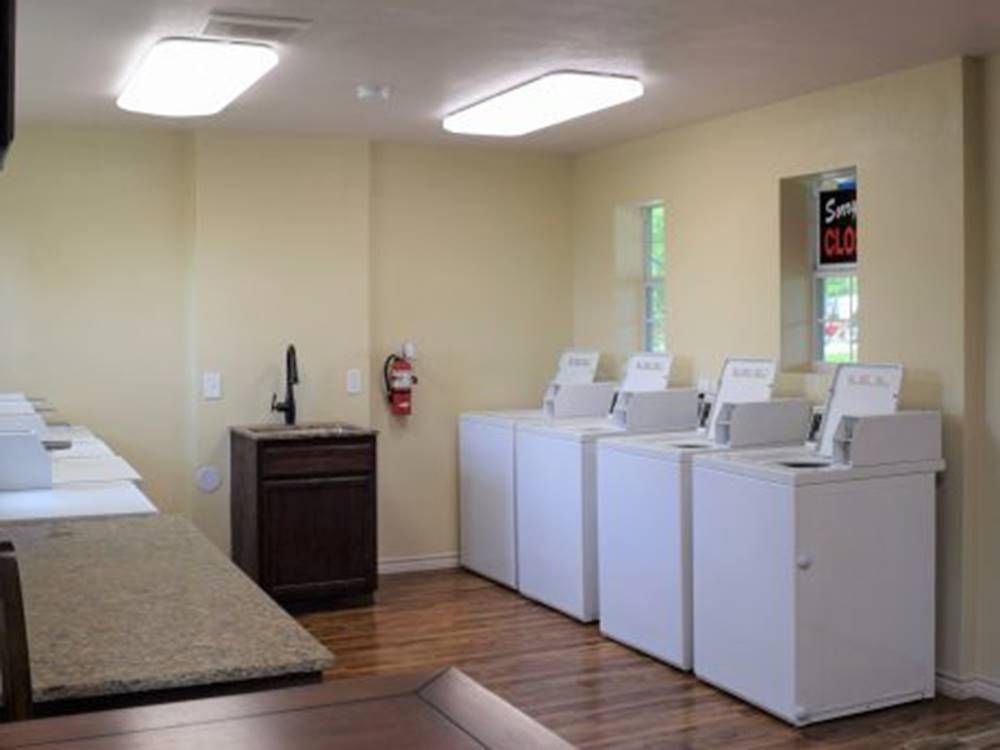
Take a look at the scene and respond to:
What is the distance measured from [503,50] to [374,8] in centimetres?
66

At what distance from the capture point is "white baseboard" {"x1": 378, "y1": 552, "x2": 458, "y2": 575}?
612cm

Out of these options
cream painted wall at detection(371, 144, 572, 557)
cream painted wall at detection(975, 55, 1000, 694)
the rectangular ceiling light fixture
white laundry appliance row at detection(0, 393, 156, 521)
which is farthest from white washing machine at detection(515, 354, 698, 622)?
the rectangular ceiling light fixture

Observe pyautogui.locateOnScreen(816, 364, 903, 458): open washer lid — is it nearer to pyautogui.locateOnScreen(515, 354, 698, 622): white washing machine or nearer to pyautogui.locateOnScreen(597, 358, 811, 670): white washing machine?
pyautogui.locateOnScreen(597, 358, 811, 670): white washing machine

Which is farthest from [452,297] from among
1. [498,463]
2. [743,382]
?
[743,382]

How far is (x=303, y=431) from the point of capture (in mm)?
5500

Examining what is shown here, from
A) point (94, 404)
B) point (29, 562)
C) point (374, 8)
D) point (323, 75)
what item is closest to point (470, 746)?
point (29, 562)

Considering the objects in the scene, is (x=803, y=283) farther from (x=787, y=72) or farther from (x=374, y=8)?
(x=374, y=8)

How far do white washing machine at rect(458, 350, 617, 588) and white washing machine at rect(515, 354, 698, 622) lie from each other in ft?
0.39

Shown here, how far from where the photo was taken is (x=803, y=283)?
5.00 metres

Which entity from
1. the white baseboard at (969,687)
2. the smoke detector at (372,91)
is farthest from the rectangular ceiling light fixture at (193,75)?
the white baseboard at (969,687)

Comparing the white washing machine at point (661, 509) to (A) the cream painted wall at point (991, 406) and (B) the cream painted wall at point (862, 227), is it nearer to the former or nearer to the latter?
(B) the cream painted wall at point (862, 227)

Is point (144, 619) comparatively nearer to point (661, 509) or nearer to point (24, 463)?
point (24, 463)

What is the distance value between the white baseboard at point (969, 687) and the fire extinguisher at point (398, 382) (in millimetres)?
2994

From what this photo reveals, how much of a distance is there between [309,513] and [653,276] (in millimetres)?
2235
